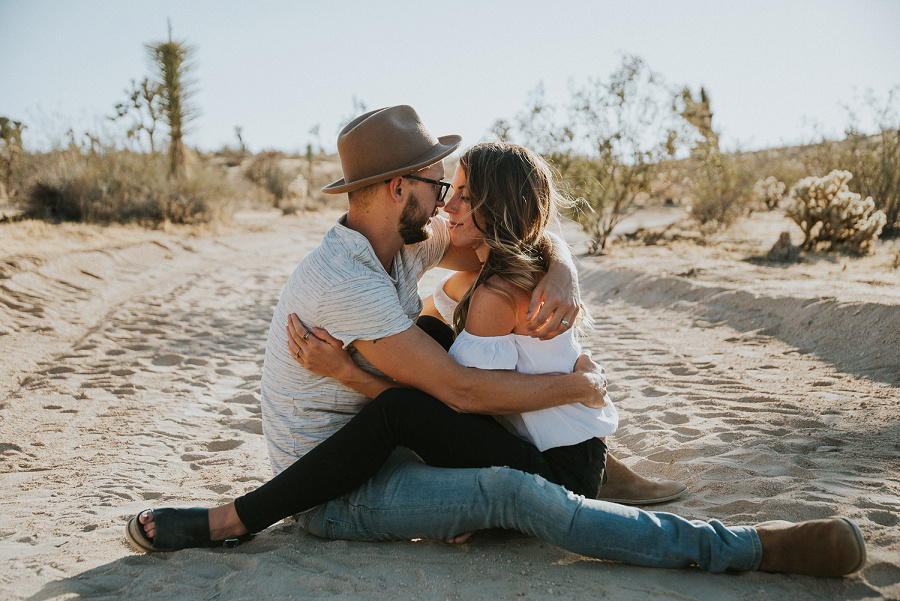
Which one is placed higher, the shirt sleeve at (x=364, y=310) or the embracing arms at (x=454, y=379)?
the shirt sleeve at (x=364, y=310)

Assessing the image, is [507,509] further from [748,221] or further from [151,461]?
[748,221]

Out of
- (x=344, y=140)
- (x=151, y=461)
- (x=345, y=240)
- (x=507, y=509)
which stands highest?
(x=344, y=140)

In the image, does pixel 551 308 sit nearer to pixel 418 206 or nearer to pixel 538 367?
pixel 538 367

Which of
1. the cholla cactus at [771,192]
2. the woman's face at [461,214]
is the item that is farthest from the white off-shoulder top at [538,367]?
the cholla cactus at [771,192]

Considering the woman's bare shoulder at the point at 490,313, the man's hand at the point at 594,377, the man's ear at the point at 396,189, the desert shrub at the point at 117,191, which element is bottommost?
the man's hand at the point at 594,377

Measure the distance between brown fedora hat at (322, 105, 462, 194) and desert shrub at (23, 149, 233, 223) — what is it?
1117cm

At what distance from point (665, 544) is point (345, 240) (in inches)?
57.6

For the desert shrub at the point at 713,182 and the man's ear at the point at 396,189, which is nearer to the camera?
the man's ear at the point at 396,189

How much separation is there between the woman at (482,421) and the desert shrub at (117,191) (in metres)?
11.3

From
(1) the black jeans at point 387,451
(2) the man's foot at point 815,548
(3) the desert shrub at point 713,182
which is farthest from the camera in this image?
(3) the desert shrub at point 713,182

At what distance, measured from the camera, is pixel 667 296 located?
24.3 ft

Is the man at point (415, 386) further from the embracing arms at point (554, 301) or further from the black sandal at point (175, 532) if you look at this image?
the black sandal at point (175, 532)

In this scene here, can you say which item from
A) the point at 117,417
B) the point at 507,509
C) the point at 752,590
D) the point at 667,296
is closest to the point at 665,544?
the point at 752,590

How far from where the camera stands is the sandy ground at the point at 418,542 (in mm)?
2168
